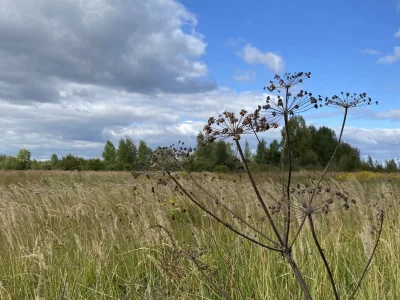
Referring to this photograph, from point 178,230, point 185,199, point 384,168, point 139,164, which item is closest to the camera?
point 139,164

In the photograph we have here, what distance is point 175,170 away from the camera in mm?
1531

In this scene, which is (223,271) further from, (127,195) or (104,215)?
(127,195)

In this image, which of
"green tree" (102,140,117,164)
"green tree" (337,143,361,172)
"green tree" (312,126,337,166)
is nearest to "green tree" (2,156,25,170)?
"green tree" (102,140,117,164)

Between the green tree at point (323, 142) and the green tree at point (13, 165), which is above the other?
the green tree at point (323, 142)

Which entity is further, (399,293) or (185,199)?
(185,199)

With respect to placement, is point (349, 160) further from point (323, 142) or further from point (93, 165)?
point (93, 165)

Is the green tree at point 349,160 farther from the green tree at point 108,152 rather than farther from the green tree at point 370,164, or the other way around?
the green tree at point 108,152

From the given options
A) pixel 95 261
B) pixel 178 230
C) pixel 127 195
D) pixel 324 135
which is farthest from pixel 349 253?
pixel 324 135

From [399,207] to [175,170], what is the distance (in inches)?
204

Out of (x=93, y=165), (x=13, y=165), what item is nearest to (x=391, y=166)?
(x=93, y=165)

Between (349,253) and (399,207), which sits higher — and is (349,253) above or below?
below

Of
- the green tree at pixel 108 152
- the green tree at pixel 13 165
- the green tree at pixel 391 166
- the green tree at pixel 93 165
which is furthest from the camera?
the green tree at pixel 108 152

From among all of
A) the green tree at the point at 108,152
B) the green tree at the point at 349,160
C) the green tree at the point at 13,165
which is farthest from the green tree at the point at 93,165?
the green tree at the point at 349,160

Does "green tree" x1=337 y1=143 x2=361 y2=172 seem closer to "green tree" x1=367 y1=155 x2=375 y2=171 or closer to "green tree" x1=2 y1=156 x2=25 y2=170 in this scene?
"green tree" x1=367 y1=155 x2=375 y2=171
